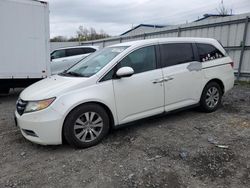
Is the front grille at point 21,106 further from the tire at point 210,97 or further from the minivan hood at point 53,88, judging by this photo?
the tire at point 210,97

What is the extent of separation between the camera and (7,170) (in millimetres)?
3561

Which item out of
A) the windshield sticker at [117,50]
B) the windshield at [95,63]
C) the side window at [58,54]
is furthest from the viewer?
the side window at [58,54]

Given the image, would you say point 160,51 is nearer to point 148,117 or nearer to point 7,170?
point 148,117

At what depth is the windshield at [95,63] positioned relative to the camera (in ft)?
14.7

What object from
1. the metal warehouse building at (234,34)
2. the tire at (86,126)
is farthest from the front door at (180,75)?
the metal warehouse building at (234,34)

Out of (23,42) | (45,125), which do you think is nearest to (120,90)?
(45,125)

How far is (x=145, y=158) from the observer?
3.70m

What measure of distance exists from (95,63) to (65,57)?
8.15 meters

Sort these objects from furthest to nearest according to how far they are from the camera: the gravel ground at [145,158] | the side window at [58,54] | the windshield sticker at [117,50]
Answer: the side window at [58,54] → the windshield sticker at [117,50] → the gravel ground at [145,158]

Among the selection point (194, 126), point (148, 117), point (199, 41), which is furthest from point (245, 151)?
point (199, 41)

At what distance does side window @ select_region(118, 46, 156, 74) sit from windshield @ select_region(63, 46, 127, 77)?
0.75ft

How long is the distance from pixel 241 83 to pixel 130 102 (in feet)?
20.4

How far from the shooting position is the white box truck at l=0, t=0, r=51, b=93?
749cm

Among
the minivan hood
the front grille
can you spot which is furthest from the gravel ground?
the minivan hood
